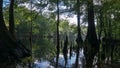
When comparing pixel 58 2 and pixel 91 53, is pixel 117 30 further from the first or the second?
pixel 91 53

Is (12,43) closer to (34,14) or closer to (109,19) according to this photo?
(34,14)

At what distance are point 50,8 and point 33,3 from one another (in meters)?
1.66

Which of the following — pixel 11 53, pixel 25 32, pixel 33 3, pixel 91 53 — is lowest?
pixel 25 32

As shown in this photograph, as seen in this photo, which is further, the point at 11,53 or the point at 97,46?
the point at 97,46

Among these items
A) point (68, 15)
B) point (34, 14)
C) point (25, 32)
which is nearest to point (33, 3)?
point (34, 14)

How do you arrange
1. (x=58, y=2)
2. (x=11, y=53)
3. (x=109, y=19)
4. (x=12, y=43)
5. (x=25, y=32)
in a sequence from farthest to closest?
(x=25, y=32)
(x=109, y=19)
(x=58, y=2)
(x=12, y=43)
(x=11, y=53)

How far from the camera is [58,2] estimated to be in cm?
2305

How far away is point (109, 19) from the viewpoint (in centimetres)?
2462

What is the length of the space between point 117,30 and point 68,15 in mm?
4885

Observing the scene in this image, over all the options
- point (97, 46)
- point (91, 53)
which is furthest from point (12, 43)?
point (97, 46)

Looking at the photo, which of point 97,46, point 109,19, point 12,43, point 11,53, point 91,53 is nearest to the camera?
point 11,53

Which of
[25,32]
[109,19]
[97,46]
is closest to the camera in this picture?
[97,46]

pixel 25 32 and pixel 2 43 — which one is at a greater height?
pixel 2 43

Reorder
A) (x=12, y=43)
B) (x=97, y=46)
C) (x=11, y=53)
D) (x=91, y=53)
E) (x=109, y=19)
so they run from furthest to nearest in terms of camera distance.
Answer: (x=109, y=19) < (x=97, y=46) < (x=91, y=53) < (x=12, y=43) < (x=11, y=53)
